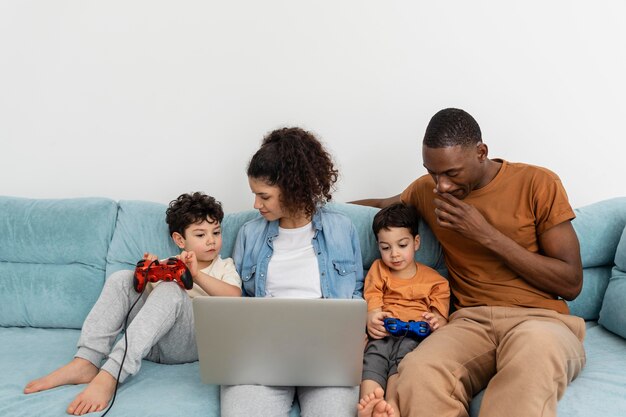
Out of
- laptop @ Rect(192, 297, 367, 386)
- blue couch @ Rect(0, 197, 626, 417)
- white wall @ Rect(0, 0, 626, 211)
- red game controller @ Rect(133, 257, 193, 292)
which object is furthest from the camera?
white wall @ Rect(0, 0, 626, 211)

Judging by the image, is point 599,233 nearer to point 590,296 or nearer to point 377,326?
point 590,296

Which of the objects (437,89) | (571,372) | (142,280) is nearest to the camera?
(571,372)

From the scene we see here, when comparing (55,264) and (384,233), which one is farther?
(55,264)

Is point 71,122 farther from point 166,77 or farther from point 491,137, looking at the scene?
point 491,137

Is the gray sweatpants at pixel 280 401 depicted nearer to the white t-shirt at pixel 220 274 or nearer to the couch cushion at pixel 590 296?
the white t-shirt at pixel 220 274

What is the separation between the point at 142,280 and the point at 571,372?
1.22 meters

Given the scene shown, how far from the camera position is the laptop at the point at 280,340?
140 centimetres

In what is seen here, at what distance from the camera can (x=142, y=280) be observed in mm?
1789

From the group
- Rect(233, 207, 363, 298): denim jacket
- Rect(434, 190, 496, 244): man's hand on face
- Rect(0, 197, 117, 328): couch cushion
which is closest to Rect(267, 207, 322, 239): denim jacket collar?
Rect(233, 207, 363, 298): denim jacket

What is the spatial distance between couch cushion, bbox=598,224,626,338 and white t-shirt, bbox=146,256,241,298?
124 centimetres

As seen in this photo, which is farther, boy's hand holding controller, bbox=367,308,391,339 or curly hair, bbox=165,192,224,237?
curly hair, bbox=165,192,224,237

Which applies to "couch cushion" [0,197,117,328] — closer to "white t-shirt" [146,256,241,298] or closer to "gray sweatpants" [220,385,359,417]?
"white t-shirt" [146,256,241,298]

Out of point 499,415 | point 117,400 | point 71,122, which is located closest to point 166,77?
point 71,122

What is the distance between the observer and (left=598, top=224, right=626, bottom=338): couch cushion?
1.98 metres
